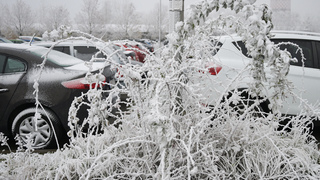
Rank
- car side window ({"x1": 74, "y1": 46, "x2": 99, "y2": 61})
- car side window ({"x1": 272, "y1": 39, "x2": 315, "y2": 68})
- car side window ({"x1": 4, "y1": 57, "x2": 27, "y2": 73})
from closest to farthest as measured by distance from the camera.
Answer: car side window ({"x1": 4, "y1": 57, "x2": 27, "y2": 73}), car side window ({"x1": 272, "y1": 39, "x2": 315, "y2": 68}), car side window ({"x1": 74, "y1": 46, "x2": 99, "y2": 61})

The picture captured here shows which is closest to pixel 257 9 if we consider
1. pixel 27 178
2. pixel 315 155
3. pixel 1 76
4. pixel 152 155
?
pixel 152 155

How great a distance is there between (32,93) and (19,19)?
161ft

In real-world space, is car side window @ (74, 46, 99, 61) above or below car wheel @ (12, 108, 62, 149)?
above

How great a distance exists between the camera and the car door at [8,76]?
4.06m

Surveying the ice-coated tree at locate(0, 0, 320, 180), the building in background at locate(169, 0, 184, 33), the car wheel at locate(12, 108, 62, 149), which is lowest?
the car wheel at locate(12, 108, 62, 149)

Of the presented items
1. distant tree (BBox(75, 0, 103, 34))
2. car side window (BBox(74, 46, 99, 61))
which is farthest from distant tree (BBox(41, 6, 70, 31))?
car side window (BBox(74, 46, 99, 61))

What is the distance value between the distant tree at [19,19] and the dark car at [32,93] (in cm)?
4714

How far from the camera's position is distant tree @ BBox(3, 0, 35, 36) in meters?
47.0

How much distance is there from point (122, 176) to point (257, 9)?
1.30 m

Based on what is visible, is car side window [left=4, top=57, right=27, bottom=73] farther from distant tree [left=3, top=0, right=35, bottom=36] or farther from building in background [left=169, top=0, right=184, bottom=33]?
distant tree [left=3, top=0, right=35, bottom=36]

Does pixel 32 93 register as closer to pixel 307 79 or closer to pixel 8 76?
pixel 8 76

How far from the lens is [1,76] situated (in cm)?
414

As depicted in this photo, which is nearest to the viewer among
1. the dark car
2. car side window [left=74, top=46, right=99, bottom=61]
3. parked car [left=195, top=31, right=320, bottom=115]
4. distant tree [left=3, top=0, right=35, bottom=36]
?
the dark car

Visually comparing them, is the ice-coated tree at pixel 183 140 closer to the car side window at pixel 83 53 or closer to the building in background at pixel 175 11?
the building in background at pixel 175 11
